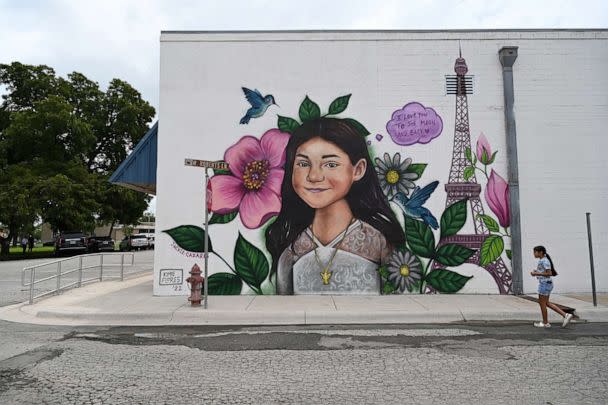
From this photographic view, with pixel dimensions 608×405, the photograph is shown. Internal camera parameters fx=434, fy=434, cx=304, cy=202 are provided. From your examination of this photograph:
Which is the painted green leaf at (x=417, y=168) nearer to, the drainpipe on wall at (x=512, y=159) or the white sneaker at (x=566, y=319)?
the drainpipe on wall at (x=512, y=159)

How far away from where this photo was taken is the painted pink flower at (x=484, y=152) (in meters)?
11.3

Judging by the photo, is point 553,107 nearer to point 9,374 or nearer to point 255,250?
point 255,250

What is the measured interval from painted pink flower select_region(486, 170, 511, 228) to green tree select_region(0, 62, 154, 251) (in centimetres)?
2422

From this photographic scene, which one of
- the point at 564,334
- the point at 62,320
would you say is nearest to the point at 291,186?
the point at 62,320

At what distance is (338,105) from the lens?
1134cm

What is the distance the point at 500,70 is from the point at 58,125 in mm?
27461

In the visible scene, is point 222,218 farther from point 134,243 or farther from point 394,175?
point 134,243

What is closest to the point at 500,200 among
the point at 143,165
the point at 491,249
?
the point at 491,249

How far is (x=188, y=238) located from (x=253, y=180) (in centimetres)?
221

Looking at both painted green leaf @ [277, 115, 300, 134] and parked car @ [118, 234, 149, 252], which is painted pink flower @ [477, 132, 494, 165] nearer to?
painted green leaf @ [277, 115, 300, 134]

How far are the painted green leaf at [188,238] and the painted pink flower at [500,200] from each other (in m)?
7.33

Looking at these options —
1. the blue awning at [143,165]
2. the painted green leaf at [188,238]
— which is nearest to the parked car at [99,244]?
the blue awning at [143,165]

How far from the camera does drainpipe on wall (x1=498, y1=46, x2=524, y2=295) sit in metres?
11.0

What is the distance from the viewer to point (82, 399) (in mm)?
4422
